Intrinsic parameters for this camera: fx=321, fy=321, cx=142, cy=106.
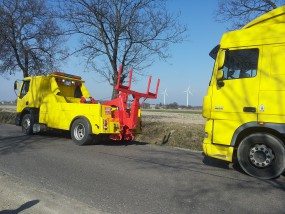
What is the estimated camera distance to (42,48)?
23094 mm

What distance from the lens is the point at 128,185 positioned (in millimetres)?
5926

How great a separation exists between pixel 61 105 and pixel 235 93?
280 inches

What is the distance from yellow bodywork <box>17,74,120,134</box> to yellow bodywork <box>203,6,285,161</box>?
4.10 metres

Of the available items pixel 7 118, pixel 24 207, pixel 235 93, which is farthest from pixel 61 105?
pixel 7 118

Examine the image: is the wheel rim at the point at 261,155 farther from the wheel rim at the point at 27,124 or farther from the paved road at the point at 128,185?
the wheel rim at the point at 27,124

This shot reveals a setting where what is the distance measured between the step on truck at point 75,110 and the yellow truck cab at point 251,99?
12.5ft

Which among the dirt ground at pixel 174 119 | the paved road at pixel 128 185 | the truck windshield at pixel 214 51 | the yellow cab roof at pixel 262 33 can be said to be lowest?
the paved road at pixel 128 185

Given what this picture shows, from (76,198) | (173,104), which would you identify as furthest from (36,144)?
(173,104)

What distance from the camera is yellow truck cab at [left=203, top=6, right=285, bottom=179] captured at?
6574mm

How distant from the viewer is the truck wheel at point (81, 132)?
10.8 m

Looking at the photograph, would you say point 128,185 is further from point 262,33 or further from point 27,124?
point 27,124

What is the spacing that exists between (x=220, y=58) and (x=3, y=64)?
65.6ft

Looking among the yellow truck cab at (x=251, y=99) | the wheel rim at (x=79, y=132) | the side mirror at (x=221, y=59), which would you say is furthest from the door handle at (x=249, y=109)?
the wheel rim at (x=79, y=132)

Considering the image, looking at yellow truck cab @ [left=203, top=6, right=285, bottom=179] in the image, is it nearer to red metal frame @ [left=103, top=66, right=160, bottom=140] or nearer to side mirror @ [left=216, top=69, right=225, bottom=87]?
side mirror @ [left=216, top=69, right=225, bottom=87]
